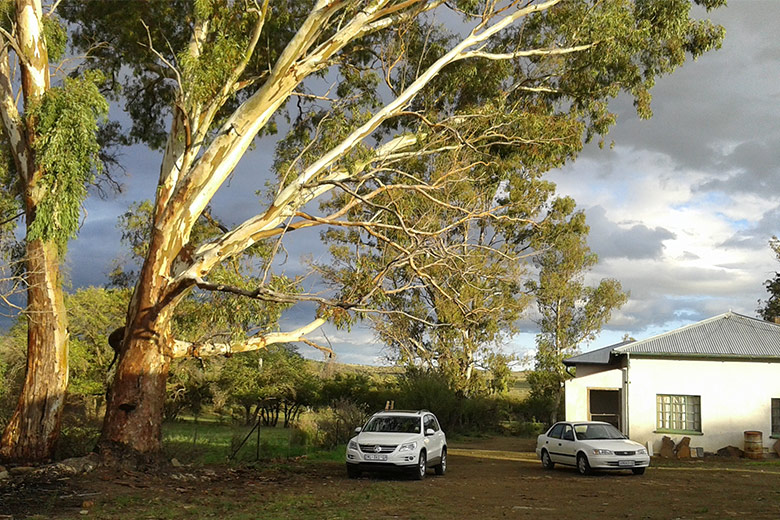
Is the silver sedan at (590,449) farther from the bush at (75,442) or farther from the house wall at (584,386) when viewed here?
the bush at (75,442)

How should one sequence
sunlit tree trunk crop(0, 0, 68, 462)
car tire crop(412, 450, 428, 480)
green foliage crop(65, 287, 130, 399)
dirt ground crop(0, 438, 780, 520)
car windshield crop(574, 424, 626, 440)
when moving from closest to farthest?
dirt ground crop(0, 438, 780, 520) < sunlit tree trunk crop(0, 0, 68, 462) < car tire crop(412, 450, 428, 480) < car windshield crop(574, 424, 626, 440) < green foliage crop(65, 287, 130, 399)

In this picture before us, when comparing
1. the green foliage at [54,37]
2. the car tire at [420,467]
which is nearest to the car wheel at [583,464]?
the car tire at [420,467]

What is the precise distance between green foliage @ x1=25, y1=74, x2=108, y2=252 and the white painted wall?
1862cm

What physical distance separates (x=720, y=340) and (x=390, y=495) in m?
16.9

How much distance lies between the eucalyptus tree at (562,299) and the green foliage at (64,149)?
91.4 ft

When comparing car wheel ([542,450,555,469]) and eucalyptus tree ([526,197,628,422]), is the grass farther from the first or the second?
eucalyptus tree ([526,197,628,422])

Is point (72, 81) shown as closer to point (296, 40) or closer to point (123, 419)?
point (296, 40)

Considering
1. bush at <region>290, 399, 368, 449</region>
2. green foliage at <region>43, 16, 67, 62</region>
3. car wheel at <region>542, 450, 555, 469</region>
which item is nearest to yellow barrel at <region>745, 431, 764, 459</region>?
car wheel at <region>542, 450, 555, 469</region>

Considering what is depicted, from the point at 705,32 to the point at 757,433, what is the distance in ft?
41.9

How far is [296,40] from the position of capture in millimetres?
16438

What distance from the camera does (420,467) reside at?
17281 millimetres

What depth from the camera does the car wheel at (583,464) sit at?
19094mm

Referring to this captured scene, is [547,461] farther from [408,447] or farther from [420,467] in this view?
[408,447]

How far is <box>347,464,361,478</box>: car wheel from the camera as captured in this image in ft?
57.1
